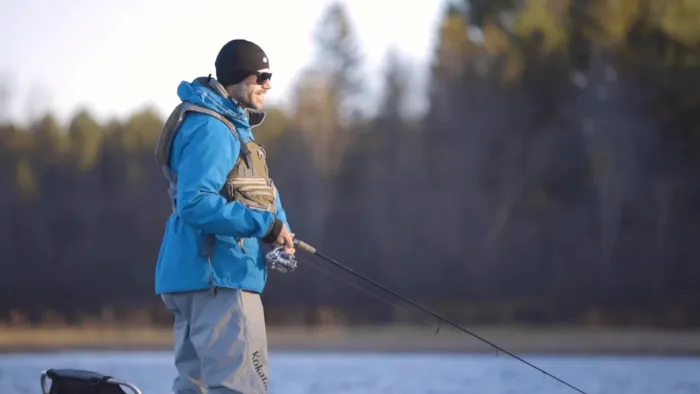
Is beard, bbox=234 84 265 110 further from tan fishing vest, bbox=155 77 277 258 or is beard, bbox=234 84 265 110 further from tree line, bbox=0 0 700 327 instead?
tree line, bbox=0 0 700 327

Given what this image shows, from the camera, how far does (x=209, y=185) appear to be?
489 cm

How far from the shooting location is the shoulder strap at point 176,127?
4.98m

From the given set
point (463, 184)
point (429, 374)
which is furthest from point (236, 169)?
point (463, 184)

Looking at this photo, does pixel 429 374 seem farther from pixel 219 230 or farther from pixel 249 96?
pixel 219 230

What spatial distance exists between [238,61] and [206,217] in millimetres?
672

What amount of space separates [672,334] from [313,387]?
14768 millimetres

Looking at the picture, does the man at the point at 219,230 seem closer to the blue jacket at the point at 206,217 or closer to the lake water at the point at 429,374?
the blue jacket at the point at 206,217

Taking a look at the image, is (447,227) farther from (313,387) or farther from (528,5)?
(313,387)

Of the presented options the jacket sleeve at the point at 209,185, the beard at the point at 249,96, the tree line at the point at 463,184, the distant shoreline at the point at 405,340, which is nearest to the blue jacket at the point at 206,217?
the jacket sleeve at the point at 209,185

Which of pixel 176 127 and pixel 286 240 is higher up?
pixel 176 127

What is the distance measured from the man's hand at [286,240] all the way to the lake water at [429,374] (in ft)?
20.6

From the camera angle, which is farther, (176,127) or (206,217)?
(176,127)

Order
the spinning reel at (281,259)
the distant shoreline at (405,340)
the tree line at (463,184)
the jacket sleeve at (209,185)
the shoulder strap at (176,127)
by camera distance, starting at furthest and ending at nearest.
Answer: the tree line at (463,184)
the distant shoreline at (405,340)
the spinning reel at (281,259)
the shoulder strap at (176,127)
the jacket sleeve at (209,185)

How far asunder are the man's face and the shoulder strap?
0.17 meters
